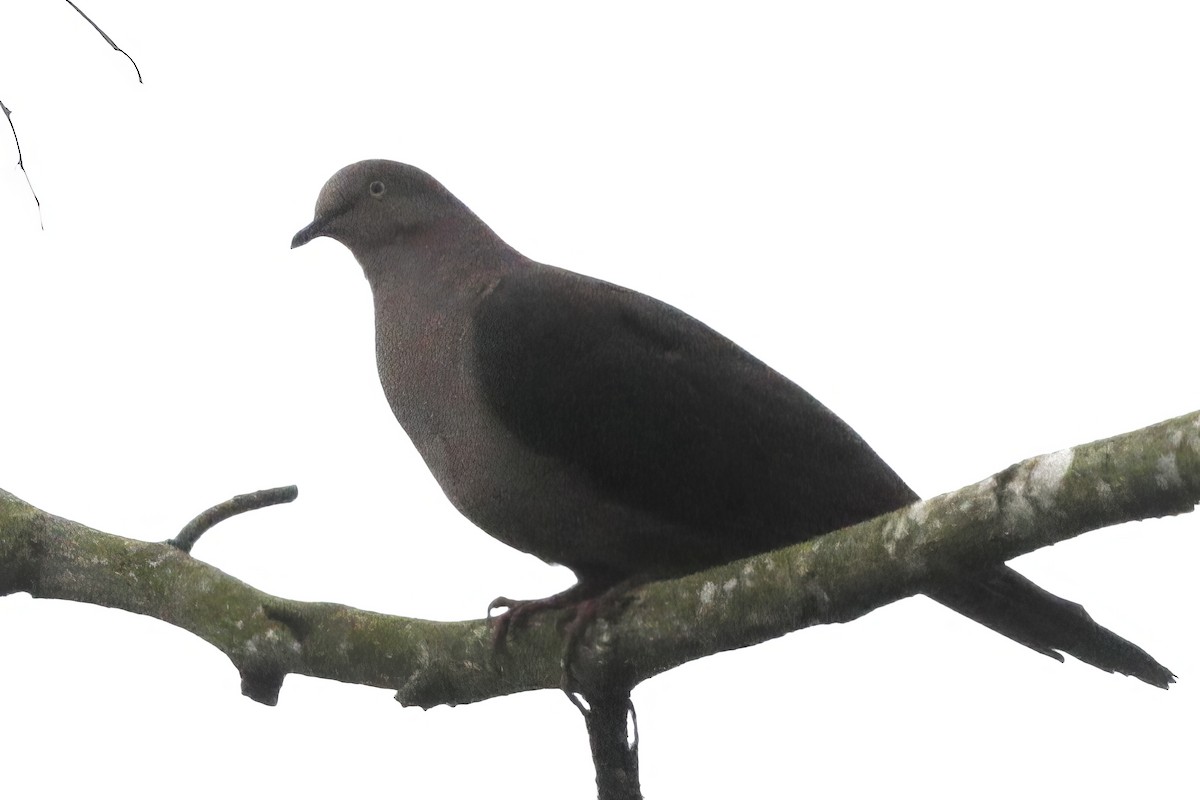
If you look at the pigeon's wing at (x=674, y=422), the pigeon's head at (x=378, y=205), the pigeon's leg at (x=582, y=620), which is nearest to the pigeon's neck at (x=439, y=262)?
the pigeon's head at (x=378, y=205)

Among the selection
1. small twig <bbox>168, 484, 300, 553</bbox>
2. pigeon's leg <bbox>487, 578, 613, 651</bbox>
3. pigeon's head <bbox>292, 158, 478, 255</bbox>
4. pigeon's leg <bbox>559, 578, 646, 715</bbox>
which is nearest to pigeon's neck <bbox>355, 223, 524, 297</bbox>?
pigeon's head <bbox>292, 158, 478, 255</bbox>

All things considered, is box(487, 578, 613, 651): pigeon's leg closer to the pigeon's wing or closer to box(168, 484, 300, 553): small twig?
the pigeon's wing

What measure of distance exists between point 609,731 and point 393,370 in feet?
4.02

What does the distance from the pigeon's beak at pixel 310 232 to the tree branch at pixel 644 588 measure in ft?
3.46

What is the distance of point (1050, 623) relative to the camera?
3.62 metres

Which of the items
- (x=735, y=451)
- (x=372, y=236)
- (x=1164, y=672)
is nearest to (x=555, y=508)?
(x=735, y=451)

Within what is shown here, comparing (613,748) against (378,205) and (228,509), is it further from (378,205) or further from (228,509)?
(378,205)

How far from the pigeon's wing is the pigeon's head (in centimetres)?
59

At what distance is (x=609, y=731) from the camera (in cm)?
352

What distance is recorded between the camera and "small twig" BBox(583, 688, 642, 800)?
3.51 meters

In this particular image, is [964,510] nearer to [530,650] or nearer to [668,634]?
[668,634]

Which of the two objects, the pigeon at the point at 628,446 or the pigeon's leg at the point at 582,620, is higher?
the pigeon at the point at 628,446

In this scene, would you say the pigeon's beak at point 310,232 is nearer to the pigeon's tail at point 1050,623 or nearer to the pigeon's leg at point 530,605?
the pigeon's leg at point 530,605

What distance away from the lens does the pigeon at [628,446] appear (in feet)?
12.4
